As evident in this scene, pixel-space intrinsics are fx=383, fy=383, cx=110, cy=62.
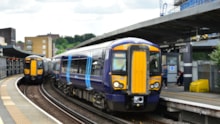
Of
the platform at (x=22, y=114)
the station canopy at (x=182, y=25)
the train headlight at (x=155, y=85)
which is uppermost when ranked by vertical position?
the station canopy at (x=182, y=25)

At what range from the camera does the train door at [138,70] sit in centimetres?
1466

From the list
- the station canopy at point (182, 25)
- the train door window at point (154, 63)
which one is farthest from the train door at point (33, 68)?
Answer: the train door window at point (154, 63)

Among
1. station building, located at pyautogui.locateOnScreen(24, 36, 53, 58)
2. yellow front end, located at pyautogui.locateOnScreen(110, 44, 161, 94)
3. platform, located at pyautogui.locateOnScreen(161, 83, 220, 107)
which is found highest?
station building, located at pyautogui.locateOnScreen(24, 36, 53, 58)

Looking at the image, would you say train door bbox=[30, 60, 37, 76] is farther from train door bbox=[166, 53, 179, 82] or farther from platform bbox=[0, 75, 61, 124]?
platform bbox=[0, 75, 61, 124]

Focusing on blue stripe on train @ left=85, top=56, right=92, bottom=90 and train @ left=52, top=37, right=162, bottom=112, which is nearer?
train @ left=52, top=37, right=162, bottom=112

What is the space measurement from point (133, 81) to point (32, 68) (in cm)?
2591

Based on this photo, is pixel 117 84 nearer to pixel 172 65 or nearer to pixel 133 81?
pixel 133 81

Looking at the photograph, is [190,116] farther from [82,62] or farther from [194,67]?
[194,67]

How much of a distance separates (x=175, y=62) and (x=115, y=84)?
1232 cm

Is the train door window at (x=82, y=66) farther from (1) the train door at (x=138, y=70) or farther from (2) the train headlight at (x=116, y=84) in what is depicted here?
(1) the train door at (x=138, y=70)

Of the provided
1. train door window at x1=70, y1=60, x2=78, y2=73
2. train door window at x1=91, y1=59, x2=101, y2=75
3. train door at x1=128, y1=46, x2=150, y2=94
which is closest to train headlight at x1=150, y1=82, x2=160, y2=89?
train door at x1=128, y1=46, x2=150, y2=94

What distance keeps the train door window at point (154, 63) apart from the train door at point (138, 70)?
40 centimetres

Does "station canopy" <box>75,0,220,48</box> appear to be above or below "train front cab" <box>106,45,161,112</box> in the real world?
above

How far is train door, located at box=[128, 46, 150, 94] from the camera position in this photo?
1466 centimetres
